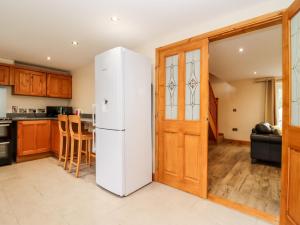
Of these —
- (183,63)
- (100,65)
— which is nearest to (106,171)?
(100,65)

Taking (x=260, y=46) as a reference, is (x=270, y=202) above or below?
below

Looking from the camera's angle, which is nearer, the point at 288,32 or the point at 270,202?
the point at 288,32

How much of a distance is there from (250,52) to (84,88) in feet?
13.4

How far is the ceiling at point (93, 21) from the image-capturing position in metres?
1.90

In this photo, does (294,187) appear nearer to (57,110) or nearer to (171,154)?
(171,154)

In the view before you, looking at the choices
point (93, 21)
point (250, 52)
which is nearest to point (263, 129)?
point (250, 52)

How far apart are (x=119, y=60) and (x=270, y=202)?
8.95 feet

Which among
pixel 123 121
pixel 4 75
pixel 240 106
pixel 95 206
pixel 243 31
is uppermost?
pixel 243 31

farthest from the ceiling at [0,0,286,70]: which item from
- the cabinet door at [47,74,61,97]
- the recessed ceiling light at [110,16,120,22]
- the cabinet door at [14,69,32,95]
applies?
the cabinet door at [47,74,61,97]

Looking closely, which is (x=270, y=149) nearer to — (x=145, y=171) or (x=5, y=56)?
(x=145, y=171)

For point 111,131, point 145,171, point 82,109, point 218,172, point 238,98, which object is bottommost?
point 218,172

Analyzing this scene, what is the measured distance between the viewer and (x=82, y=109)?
4605 mm

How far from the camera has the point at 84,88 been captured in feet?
14.8

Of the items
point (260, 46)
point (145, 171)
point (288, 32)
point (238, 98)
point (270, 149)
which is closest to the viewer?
point (288, 32)
